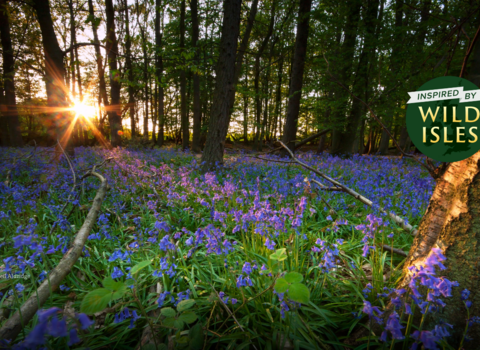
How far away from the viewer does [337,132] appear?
36.6 ft

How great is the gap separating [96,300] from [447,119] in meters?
2.48

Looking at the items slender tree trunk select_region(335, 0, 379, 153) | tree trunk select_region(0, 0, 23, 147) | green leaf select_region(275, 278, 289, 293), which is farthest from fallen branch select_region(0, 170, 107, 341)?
tree trunk select_region(0, 0, 23, 147)

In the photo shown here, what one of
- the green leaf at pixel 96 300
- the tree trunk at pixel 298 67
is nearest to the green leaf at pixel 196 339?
the green leaf at pixel 96 300

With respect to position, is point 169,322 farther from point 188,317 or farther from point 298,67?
point 298,67

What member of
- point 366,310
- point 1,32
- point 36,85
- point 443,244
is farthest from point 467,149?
point 36,85

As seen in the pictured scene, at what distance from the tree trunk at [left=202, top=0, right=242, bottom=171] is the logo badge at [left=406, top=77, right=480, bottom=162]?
15.5 feet

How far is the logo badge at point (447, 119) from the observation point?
4.76 ft

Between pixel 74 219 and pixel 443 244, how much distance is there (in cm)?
433

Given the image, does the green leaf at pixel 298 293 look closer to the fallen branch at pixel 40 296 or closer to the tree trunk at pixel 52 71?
the fallen branch at pixel 40 296

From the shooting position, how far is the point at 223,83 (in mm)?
5945

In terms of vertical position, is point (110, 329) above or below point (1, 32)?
below

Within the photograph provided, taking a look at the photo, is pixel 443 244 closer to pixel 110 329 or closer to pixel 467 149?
pixel 467 149

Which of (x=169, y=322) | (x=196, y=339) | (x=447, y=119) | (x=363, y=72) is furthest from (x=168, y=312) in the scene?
(x=363, y=72)

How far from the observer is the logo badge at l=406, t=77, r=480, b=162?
145 cm
